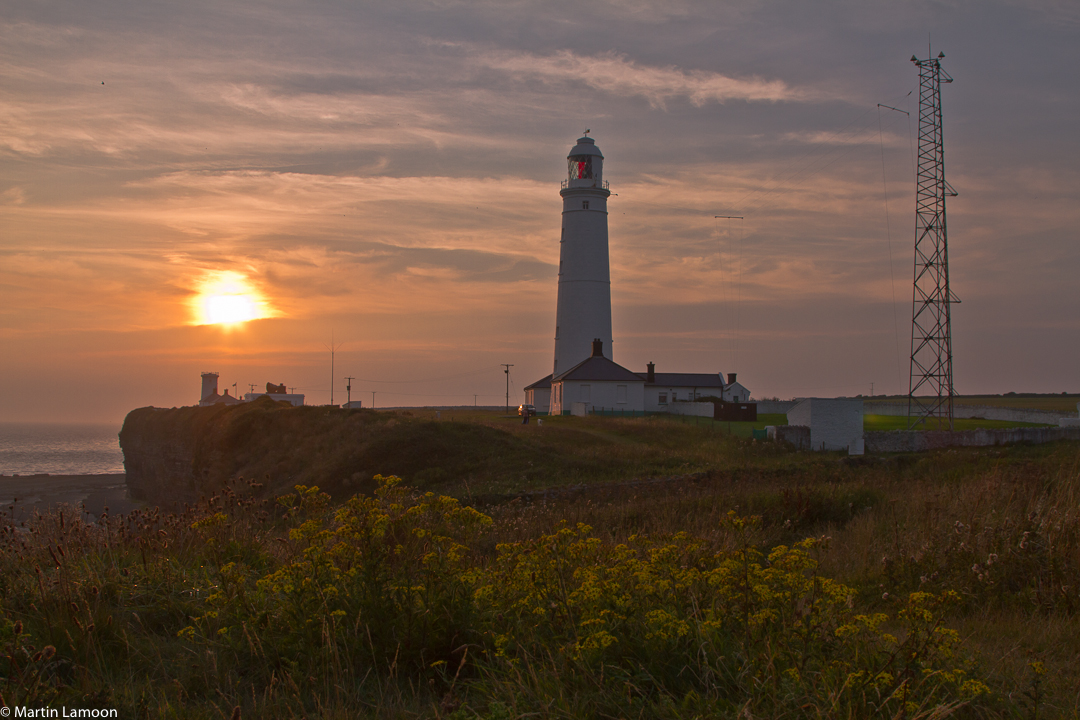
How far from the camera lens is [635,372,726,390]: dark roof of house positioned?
6184cm

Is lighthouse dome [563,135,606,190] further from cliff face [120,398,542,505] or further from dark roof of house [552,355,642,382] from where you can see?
cliff face [120,398,542,505]

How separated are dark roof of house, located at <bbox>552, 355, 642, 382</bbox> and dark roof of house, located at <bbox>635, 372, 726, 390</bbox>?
954 centimetres

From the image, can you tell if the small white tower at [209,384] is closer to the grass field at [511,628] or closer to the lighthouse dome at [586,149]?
the lighthouse dome at [586,149]

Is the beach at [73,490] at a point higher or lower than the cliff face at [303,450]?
lower

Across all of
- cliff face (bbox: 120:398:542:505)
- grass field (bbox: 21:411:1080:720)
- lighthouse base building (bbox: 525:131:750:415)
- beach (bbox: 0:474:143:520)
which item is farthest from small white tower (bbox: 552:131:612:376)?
grass field (bbox: 21:411:1080:720)

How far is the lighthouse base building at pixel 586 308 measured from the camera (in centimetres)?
5119

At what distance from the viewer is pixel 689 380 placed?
6244cm

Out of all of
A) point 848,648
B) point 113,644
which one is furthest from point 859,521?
point 113,644

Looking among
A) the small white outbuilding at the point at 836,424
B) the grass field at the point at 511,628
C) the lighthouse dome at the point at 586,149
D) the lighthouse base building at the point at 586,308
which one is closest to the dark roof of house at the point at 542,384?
the lighthouse base building at the point at 586,308

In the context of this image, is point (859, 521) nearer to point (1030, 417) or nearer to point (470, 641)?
point (470, 641)

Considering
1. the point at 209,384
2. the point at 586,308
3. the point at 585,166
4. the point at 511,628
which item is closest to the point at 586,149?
the point at 585,166

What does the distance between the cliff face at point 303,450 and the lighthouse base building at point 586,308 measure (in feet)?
53.2

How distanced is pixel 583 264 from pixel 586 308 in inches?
125

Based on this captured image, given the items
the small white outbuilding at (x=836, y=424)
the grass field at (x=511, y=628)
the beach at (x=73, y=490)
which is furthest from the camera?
the beach at (x=73, y=490)
